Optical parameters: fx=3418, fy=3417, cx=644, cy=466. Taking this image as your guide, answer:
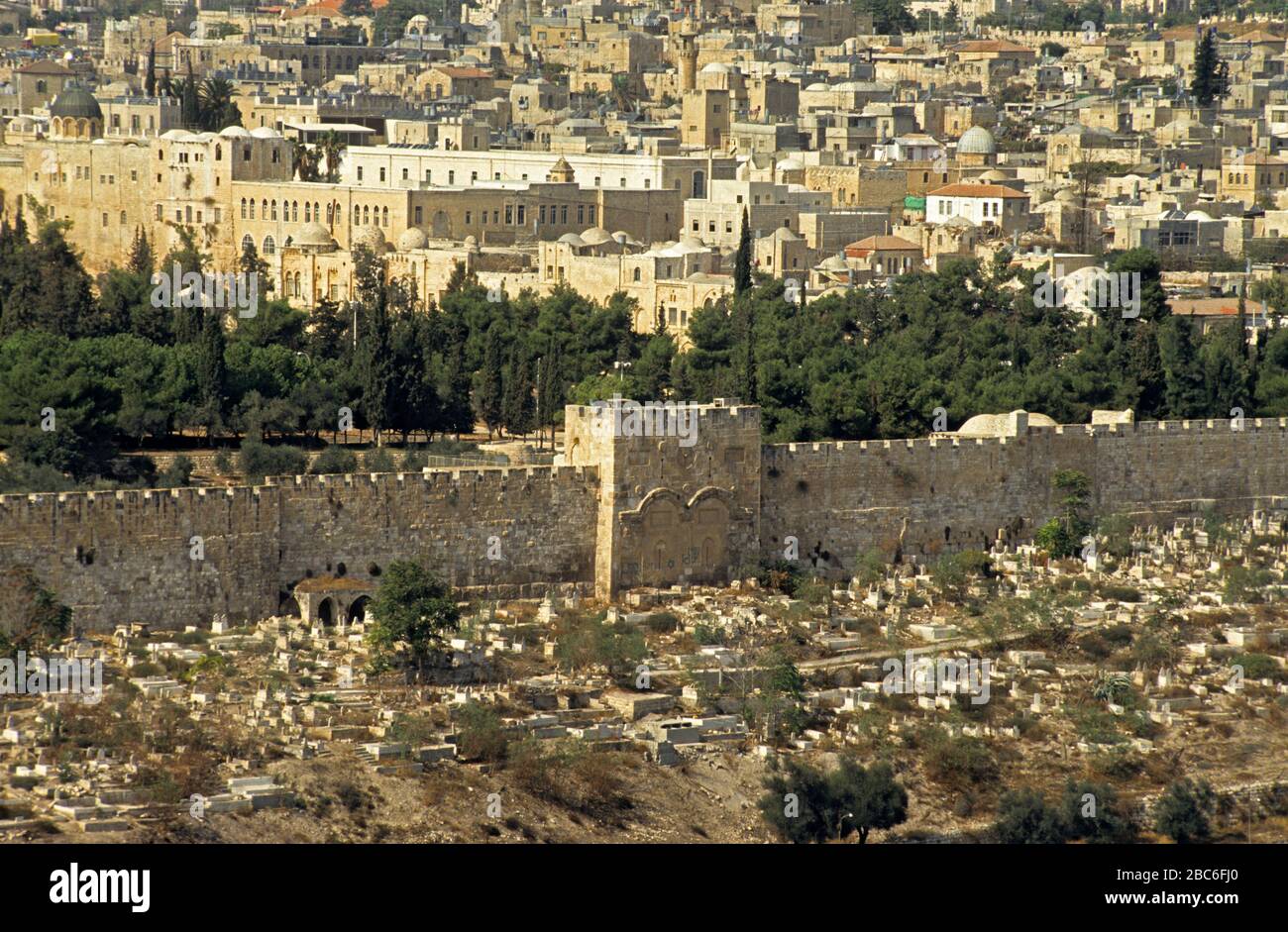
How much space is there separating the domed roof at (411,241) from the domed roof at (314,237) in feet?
5.27

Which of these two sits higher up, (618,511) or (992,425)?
(992,425)

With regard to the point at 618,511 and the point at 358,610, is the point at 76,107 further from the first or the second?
the point at 358,610

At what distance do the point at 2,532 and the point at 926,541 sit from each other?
42.1ft

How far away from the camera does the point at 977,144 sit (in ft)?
301

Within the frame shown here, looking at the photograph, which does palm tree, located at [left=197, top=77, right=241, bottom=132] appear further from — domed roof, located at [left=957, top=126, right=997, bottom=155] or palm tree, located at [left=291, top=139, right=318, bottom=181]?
domed roof, located at [left=957, top=126, right=997, bottom=155]

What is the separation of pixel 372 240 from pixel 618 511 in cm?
2892

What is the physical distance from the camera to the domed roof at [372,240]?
227 ft
